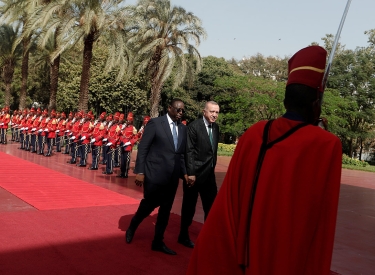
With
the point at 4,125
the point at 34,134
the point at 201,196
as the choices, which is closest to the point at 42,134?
the point at 34,134

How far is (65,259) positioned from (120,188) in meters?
5.41

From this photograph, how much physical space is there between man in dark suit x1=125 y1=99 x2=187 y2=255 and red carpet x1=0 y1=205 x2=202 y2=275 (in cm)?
36

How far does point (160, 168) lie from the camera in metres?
5.18

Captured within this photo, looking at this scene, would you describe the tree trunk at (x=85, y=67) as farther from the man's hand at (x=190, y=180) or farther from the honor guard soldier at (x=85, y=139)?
the man's hand at (x=190, y=180)

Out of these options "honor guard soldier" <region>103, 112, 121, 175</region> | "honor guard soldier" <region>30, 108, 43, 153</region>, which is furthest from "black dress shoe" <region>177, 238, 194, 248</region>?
"honor guard soldier" <region>30, 108, 43, 153</region>

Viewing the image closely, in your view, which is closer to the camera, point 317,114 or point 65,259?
point 317,114

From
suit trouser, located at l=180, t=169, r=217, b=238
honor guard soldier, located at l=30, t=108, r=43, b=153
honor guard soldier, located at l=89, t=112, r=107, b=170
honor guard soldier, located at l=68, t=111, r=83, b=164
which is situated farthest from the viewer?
honor guard soldier, located at l=30, t=108, r=43, b=153

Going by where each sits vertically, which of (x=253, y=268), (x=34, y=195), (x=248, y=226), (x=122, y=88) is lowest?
(x=34, y=195)

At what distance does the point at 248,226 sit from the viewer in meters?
2.00

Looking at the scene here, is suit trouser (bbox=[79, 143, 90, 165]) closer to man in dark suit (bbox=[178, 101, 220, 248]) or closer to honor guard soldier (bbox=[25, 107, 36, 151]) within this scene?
honor guard soldier (bbox=[25, 107, 36, 151])

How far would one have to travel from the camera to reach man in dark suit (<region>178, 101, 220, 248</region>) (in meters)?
5.35

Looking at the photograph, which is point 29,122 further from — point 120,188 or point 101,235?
point 101,235

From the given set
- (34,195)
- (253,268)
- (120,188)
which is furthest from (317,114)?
(120,188)

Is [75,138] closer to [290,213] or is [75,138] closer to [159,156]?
[159,156]
